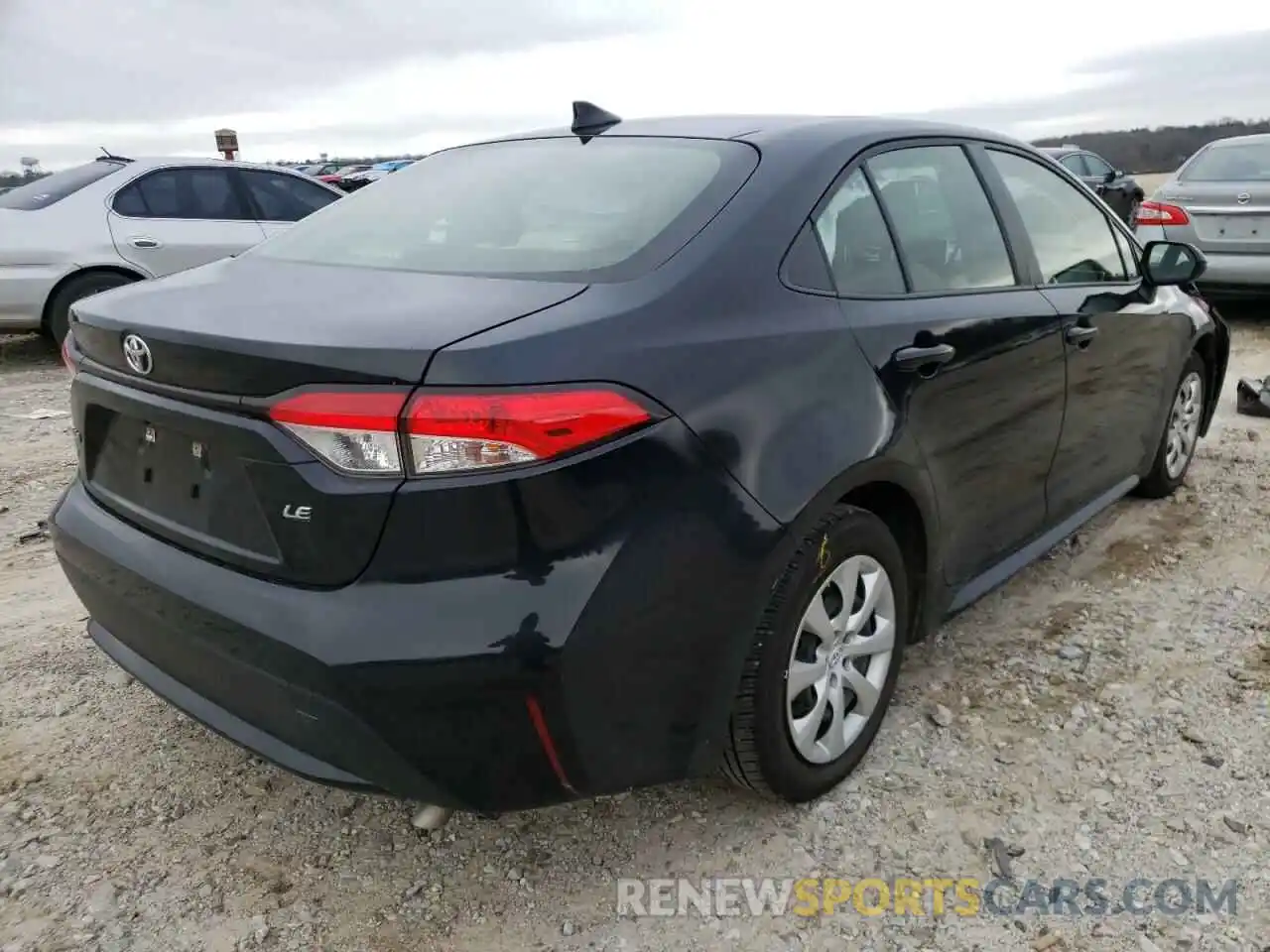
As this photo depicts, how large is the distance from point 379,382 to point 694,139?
125cm

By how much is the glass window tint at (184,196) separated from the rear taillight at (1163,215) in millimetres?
7052

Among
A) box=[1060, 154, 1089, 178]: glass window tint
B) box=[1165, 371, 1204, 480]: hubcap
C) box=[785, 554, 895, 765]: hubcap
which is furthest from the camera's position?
box=[1060, 154, 1089, 178]: glass window tint

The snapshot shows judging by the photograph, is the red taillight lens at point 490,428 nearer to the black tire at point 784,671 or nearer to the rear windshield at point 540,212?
the rear windshield at point 540,212

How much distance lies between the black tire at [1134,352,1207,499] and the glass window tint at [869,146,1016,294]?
161cm

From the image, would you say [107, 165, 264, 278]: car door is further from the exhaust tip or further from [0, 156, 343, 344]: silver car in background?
the exhaust tip

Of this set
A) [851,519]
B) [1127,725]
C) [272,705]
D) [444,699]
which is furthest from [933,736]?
[272,705]

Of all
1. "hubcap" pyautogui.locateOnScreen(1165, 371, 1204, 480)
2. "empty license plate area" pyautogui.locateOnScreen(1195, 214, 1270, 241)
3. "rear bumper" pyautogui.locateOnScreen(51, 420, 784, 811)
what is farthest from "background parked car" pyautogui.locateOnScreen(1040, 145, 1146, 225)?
"rear bumper" pyautogui.locateOnScreen(51, 420, 784, 811)

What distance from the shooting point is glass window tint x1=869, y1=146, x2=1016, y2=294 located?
2660 millimetres

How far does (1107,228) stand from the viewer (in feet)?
12.0

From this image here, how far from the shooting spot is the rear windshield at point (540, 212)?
2182mm

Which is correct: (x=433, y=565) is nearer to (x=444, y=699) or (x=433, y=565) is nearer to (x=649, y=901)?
(x=444, y=699)

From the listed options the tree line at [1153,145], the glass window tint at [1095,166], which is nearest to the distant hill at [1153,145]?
the tree line at [1153,145]

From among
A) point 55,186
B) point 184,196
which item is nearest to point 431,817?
point 184,196

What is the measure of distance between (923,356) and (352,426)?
4.62 feet
